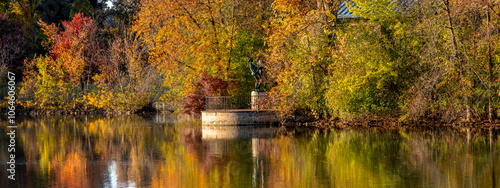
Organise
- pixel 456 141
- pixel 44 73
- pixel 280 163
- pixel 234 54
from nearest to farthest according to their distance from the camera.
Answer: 1. pixel 280 163
2. pixel 456 141
3. pixel 234 54
4. pixel 44 73

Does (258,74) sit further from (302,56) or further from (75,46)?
(75,46)

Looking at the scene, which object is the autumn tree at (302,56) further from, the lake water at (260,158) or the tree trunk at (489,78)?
the tree trunk at (489,78)

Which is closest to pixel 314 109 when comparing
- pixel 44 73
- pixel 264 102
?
pixel 264 102

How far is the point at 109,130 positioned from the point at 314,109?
9277mm

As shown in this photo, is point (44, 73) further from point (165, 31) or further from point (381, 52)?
point (381, 52)

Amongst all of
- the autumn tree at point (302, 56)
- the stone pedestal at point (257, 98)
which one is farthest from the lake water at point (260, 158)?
the stone pedestal at point (257, 98)

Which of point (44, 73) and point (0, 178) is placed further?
point (44, 73)

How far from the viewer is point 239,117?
26.9m

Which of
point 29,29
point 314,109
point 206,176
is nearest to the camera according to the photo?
point 206,176

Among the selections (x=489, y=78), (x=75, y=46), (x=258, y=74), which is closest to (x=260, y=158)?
(x=489, y=78)

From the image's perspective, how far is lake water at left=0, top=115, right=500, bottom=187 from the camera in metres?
12.2

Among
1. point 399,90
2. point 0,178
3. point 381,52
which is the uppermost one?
point 381,52

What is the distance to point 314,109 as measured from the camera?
27094mm

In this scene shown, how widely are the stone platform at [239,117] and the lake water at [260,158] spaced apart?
7.68 ft
